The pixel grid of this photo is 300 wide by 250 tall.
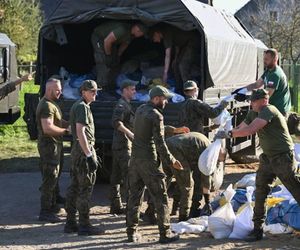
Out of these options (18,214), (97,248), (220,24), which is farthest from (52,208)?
(220,24)

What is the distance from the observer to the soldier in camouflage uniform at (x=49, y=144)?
314 inches

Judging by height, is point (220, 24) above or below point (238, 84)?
above

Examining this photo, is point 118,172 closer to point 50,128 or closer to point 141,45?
point 50,128

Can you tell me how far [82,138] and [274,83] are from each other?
3.02 meters

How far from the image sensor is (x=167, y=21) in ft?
30.3

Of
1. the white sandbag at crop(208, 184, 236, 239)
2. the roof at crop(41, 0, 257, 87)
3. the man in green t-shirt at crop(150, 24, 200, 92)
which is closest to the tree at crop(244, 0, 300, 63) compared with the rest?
the roof at crop(41, 0, 257, 87)

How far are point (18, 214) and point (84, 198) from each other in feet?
5.22

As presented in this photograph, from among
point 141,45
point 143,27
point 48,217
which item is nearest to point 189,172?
point 48,217

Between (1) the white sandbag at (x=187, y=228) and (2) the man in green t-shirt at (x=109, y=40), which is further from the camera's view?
(2) the man in green t-shirt at (x=109, y=40)

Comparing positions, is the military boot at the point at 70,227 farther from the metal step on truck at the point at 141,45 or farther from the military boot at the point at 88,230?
the metal step on truck at the point at 141,45

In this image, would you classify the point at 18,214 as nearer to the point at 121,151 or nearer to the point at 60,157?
the point at 60,157

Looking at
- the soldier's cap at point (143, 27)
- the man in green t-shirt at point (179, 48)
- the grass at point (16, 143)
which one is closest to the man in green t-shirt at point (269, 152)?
the man in green t-shirt at point (179, 48)

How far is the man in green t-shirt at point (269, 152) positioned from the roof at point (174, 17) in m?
2.44

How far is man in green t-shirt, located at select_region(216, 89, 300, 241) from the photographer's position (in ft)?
22.1
